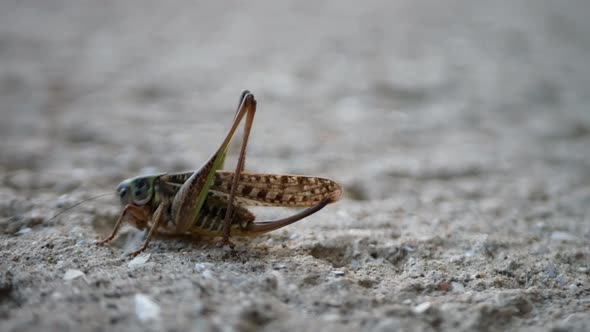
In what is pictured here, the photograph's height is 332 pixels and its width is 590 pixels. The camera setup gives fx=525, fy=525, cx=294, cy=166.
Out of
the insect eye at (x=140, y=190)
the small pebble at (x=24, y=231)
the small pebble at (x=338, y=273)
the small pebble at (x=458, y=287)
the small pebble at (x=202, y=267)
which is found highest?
the insect eye at (x=140, y=190)

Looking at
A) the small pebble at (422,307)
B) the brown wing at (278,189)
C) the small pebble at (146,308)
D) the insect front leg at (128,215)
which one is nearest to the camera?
the small pebble at (146,308)

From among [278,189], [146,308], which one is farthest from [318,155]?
[146,308]

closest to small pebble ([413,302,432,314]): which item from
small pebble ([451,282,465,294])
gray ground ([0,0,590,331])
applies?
gray ground ([0,0,590,331])

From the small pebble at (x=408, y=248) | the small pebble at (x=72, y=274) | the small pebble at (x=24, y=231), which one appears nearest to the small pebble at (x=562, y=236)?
the small pebble at (x=408, y=248)

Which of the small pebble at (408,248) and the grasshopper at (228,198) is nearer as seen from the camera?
the grasshopper at (228,198)

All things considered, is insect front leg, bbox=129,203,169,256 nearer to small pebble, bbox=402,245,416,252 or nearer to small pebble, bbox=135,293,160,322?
small pebble, bbox=135,293,160,322

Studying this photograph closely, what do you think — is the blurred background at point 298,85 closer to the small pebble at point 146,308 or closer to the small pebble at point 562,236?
the small pebble at point 562,236

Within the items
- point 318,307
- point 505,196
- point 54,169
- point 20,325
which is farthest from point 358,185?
point 20,325
